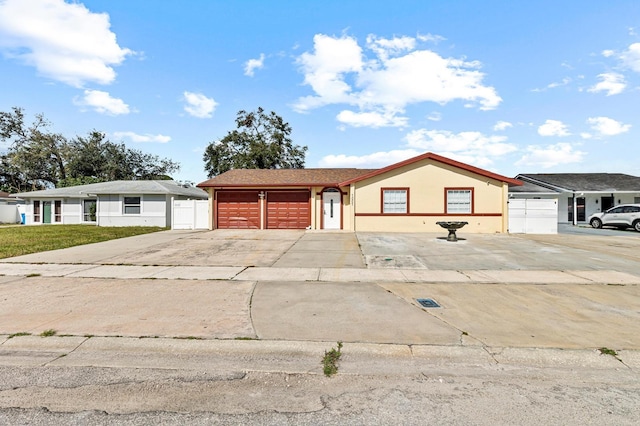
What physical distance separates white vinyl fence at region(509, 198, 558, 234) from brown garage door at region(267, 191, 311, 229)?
12.1m

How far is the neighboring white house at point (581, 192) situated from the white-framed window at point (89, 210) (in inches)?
1267

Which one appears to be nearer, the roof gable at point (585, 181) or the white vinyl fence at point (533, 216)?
the white vinyl fence at point (533, 216)

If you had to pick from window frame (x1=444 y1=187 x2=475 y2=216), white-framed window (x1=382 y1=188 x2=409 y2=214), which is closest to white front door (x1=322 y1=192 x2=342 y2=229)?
white-framed window (x1=382 y1=188 x2=409 y2=214)

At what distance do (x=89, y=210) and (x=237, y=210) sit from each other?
1510 cm

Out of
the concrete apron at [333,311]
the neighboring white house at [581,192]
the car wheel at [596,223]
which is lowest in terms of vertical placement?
the concrete apron at [333,311]

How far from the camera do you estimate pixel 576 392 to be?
3.19 metres

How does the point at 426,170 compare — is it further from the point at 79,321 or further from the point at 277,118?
the point at 277,118

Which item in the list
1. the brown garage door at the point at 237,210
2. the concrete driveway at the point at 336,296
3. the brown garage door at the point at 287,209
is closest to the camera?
the concrete driveway at the point at 336,296

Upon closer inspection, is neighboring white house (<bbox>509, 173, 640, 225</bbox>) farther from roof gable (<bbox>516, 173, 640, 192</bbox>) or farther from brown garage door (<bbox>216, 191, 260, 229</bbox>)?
brown garage door (<bbox>216, 191, 260, 229</bbox>)

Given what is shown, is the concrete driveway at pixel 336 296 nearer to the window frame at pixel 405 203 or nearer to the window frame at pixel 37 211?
the window frame at pixel 405 203

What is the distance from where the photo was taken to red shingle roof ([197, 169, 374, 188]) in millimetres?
21312

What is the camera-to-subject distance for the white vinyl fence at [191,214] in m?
22.1

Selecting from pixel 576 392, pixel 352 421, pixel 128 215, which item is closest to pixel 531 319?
pixel 576 392

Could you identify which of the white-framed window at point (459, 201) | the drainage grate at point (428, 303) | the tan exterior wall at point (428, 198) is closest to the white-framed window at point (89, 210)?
the tan exterior wall at point (428, 198)
